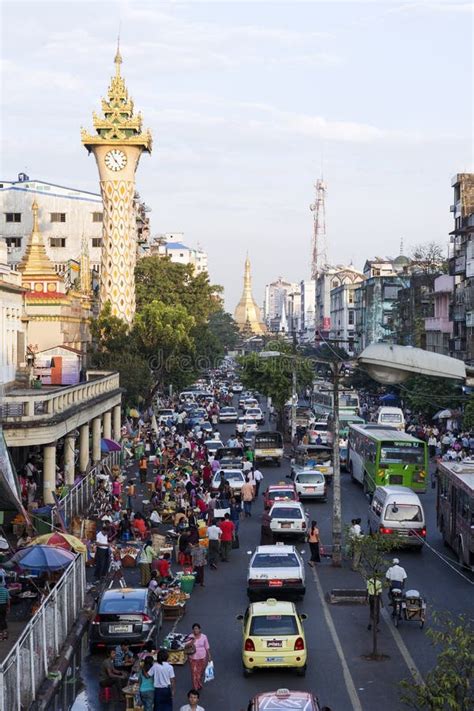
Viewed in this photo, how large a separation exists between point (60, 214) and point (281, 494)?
57.3m

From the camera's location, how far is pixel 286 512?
32.4 m

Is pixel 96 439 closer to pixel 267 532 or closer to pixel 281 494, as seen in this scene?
pixel 281 494

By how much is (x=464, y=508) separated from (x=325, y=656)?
8813 mm

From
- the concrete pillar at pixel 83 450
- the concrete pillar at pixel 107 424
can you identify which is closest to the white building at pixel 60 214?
the concrete pillar at pixel 107 424

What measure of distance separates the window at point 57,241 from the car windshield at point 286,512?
6137cm

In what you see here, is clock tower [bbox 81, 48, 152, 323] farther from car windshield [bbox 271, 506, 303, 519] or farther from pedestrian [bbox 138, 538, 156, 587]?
pedestrian [bbox 138, 538, 156, 587]

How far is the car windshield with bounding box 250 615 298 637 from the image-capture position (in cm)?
1894

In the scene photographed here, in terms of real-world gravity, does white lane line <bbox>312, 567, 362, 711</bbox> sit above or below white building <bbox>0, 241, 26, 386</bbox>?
below

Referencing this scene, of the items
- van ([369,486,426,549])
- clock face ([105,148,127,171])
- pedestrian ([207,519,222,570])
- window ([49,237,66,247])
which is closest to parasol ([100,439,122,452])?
pedestrian ([207,519,222,570])

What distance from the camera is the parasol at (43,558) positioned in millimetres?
21266

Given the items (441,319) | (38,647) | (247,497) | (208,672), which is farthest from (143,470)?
(441,319)

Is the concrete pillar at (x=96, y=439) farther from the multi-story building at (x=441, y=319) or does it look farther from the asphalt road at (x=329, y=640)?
the multi-story building at (x=441, y=319)

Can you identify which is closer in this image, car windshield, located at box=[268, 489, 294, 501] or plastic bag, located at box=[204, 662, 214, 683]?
plastic bag, located at box=[204, 662, 214, 683]

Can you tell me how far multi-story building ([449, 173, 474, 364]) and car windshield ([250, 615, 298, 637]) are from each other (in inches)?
2168
